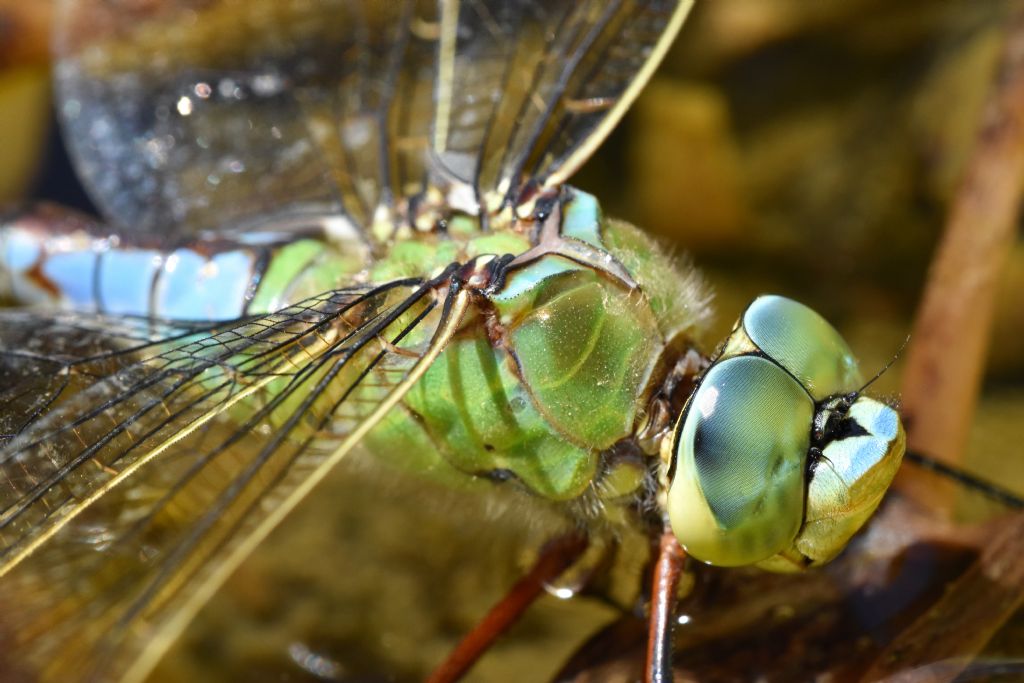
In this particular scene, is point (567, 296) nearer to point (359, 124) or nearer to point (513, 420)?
point (513, 420)

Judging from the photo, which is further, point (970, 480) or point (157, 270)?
point (157, 270)

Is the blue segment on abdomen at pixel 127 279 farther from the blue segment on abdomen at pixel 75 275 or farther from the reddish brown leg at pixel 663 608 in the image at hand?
the reddish brown leg at pixel 663 608

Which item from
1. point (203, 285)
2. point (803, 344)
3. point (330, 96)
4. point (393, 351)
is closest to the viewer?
point (803, 344)

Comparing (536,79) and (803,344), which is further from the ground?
(536,79)

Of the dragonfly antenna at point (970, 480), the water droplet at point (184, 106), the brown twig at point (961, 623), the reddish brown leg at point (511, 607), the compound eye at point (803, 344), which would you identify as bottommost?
the reddish brown leg at point (511, 607)

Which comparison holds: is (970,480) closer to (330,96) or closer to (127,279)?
(330,96)

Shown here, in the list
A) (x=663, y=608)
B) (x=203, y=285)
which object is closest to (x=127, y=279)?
(x=203, y=285)

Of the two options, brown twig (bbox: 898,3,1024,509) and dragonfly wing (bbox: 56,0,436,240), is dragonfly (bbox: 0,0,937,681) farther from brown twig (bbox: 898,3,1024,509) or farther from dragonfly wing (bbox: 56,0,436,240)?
brown twig (bbox: 898,3,1024,509)

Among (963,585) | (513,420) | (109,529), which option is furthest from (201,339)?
(963,585)

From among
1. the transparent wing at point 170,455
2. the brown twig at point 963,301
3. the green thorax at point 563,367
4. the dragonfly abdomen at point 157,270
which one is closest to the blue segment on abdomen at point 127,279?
the dragonfly abdomen at point 157,270
